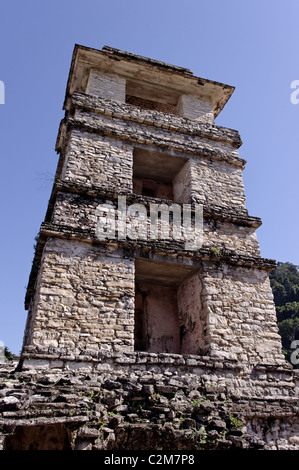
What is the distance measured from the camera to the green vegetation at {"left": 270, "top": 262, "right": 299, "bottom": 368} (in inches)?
1267

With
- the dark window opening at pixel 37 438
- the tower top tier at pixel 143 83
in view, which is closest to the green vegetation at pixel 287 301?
the tower top tier at pixel 143 83

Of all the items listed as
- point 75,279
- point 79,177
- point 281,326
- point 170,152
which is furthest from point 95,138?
point 281,326

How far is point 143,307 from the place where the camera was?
8.10 m

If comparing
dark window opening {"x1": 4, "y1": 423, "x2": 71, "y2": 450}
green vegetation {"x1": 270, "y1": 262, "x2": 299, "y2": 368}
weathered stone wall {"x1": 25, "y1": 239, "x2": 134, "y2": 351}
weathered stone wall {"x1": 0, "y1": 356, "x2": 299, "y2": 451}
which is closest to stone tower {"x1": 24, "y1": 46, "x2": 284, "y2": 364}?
weathered stone wall {"x1": 25, "y1": 239, "x2": 134, "y2": 351}

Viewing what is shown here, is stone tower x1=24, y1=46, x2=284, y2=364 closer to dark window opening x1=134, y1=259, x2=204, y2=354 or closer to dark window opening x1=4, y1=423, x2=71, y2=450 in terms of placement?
dark window opening x1=134, y1=259, x2=204, y2=354

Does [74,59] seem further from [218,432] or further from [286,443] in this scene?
[286,443]

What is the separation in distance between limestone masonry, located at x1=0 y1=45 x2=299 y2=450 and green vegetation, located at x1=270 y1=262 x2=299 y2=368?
2342 cm

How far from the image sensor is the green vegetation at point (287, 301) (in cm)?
3219

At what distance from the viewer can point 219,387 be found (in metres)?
5.79

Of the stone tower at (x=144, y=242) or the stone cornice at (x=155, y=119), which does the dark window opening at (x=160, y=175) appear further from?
the stone cornice at (x=155, y=119)

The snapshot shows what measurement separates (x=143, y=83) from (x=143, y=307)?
6.85 m

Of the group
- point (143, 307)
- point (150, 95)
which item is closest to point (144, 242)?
point (143, 307)

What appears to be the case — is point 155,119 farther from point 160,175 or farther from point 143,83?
point 143,83
